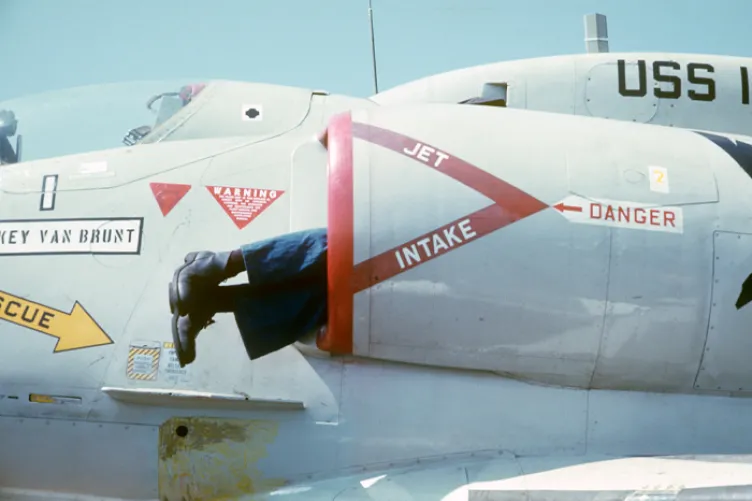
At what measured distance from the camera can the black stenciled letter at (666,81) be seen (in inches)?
212

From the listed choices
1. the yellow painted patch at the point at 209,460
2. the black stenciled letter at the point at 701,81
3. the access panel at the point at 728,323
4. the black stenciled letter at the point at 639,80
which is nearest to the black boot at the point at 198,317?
the yellow painted patch at the point at 209,460

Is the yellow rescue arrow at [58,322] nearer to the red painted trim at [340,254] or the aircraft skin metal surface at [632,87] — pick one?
the red painted trim at [340,254]

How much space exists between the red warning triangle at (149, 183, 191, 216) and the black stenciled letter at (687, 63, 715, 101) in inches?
133

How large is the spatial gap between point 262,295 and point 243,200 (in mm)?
525

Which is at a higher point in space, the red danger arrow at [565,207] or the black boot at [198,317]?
the red danger arrow at [565,207]

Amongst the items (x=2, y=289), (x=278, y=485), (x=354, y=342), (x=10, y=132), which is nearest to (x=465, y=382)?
(x=354, y=342)

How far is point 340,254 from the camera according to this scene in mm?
3738

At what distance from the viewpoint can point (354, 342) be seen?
381cm

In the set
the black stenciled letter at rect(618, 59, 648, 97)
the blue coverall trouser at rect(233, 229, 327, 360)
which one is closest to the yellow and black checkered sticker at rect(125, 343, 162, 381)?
the blue coverall trouser at rect(233, 229, 327, 360)

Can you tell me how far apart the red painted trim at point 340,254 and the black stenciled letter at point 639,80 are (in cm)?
241

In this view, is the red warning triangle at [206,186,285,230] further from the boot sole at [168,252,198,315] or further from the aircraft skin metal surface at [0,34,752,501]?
the boot sole at [168,252,198,315]

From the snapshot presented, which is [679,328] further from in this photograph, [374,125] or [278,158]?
[278,158]

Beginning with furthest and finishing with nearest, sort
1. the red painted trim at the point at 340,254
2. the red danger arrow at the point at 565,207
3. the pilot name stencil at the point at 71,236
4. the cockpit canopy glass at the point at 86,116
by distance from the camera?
the cockpit canopy glass at the point at 86,116, the pilot name stencil at the point at 71,236, the red danger arrow at the point at 565,207, the red painted trim at the point at 340,254

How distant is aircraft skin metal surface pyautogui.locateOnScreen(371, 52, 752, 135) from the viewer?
538 cm
